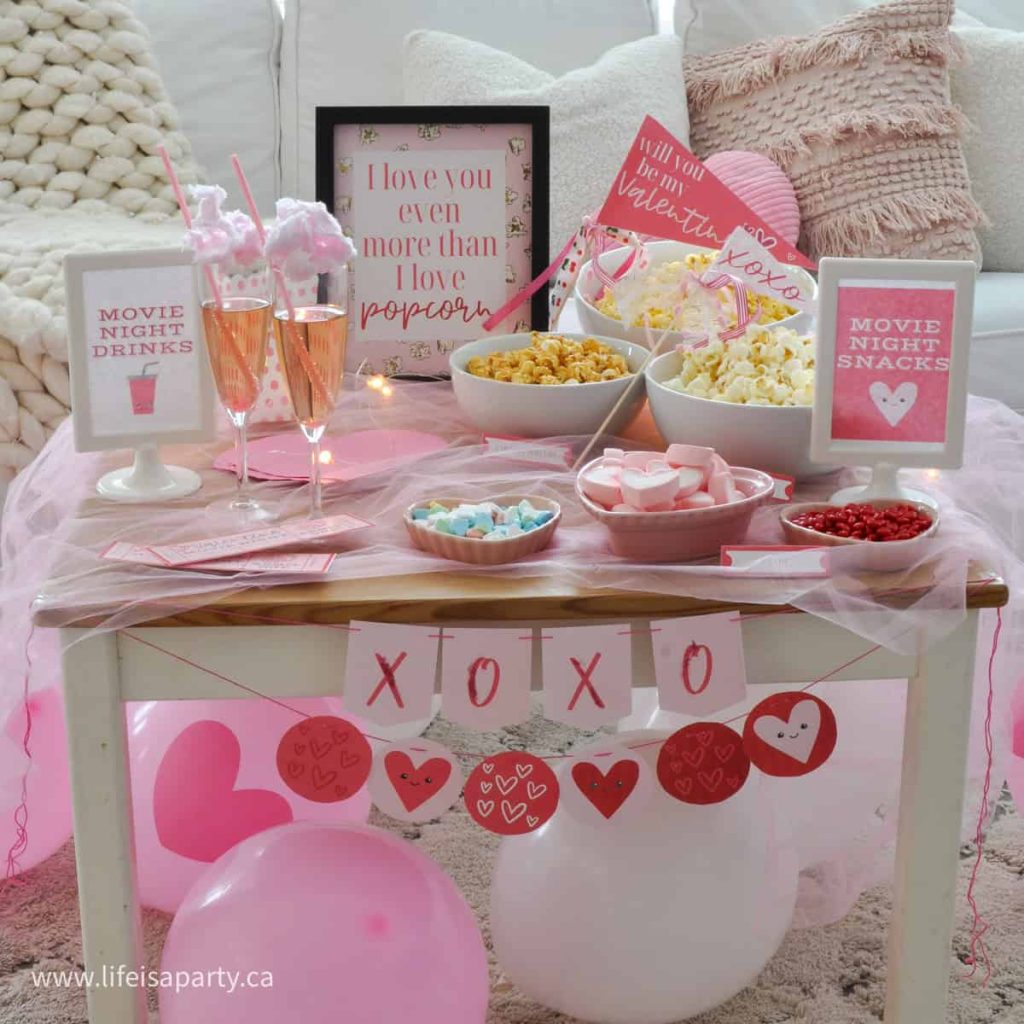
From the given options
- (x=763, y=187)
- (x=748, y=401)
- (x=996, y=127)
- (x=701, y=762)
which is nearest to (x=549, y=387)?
(x=748, y=401)

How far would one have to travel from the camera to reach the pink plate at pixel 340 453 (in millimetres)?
1258

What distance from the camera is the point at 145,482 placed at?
1.21 m

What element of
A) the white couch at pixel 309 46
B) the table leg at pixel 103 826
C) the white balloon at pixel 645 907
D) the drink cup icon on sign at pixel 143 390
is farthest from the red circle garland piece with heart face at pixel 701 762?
the white couch at pixel 309 46

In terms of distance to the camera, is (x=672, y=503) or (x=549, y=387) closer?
(x=672, y=503)

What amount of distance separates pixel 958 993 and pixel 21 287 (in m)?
1.51

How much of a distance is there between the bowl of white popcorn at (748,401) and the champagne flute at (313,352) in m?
0.31

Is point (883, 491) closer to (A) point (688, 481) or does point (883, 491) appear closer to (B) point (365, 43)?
(A) point (688, 481)

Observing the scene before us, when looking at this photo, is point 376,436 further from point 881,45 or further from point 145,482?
point 881,45

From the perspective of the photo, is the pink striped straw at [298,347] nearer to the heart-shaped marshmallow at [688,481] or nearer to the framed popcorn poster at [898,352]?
the heart-shaped marshmallow at [688,481]

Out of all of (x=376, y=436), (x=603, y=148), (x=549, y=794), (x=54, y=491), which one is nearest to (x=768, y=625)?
(x=549, y=794)

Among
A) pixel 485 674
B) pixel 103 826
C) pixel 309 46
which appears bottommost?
pixel 103 826

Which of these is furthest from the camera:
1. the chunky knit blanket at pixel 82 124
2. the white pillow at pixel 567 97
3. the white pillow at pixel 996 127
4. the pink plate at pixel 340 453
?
the white pillow at pixel 996 127

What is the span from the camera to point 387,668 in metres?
1.03

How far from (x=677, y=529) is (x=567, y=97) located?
5.18 ft
